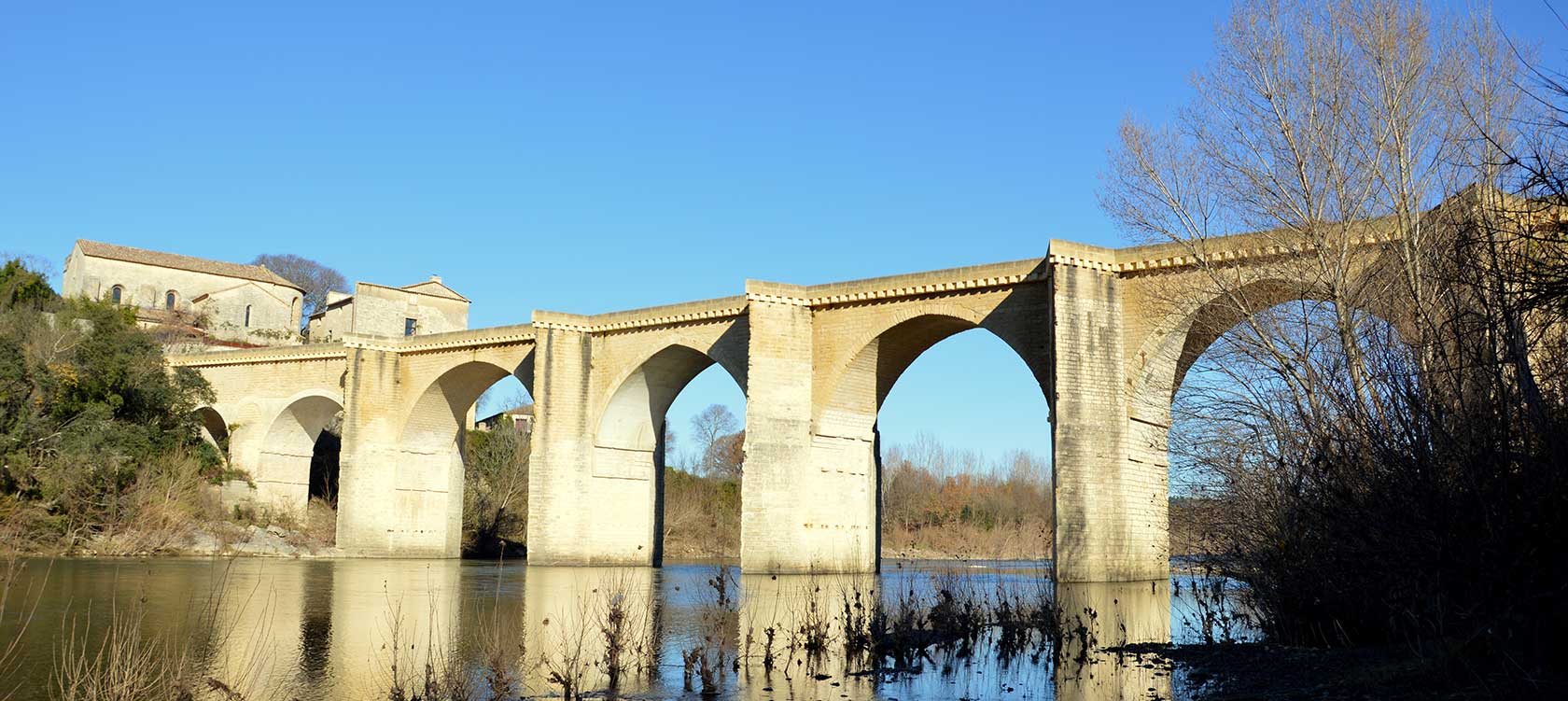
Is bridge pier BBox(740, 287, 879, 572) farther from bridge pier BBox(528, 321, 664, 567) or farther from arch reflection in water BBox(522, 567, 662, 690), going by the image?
arch reflection in water BBox(522, 567, 662, 690)

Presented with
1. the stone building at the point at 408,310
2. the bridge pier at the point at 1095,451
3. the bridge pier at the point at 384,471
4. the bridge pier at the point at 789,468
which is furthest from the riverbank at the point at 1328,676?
the stone building at the point at 408,310

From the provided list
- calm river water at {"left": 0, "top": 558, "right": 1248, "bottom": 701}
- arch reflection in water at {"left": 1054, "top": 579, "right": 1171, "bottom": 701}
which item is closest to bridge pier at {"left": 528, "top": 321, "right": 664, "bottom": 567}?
calm river water at {"left": 0, "top": 558, "right": 1248, "bottom": 701}

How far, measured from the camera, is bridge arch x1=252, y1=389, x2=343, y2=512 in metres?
39.4

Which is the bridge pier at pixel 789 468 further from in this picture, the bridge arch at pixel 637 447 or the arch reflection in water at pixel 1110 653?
the arch reflection in water at pixel 1110 653

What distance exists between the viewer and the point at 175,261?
58.1 metres

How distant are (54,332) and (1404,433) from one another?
35566 mm

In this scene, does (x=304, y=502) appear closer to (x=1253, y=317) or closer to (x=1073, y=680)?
(x=1253, y=317)

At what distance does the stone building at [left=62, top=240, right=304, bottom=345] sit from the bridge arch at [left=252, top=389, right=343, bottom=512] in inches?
669

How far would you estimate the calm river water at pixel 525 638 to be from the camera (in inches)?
361

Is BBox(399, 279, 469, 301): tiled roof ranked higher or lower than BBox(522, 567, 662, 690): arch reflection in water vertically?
higher

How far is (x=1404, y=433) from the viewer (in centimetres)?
705

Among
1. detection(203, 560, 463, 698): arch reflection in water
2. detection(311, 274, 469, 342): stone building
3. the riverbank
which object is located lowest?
detection(203, 560, 463, 698): arch reflection in water

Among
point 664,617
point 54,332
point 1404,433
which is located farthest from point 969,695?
point 54,332

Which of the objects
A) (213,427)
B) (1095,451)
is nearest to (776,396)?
(1095,451)
